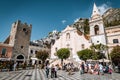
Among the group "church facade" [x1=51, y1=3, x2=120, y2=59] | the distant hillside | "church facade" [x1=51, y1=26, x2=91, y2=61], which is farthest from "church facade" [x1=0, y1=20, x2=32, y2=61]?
the distant hillside

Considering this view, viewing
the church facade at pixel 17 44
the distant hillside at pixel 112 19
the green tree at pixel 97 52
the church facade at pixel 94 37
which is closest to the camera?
the green tree at pixel 97 52

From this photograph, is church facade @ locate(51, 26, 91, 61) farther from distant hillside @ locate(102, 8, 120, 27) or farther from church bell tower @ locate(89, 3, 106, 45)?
distant hillside @ locate(102, 8, 120, 27)

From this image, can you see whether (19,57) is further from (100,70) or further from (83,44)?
(100,70)

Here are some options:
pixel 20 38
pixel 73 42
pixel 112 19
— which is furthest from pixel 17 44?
pixel 112 19

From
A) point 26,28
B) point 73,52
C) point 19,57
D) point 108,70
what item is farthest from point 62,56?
point 26,28

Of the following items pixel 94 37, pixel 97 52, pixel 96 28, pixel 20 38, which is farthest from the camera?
pixel 96 28

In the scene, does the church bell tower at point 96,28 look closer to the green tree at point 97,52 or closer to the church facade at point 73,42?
the church facade at point 73,42

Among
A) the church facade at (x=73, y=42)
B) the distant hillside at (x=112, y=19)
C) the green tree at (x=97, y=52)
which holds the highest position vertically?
the distant hillside at (x=112, y=19)

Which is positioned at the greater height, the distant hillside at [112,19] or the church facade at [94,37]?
the distant hillside at [112,19]

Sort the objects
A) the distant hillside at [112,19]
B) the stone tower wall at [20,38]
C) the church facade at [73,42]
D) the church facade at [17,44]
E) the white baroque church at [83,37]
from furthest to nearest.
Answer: the distant hillside at [112,19], the church facade at [73,42], the stone tower wall at [20,38], the white baroque church at [83,37], the church facade at [17,44]

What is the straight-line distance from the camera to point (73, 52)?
33.6m

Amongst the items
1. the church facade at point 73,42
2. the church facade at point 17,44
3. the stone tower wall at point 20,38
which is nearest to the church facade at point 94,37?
the church facade at point 73,42

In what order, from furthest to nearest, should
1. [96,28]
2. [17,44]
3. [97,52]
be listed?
[96,28]
[17,44]
[97,52]

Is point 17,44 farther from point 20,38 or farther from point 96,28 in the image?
point 96,28
